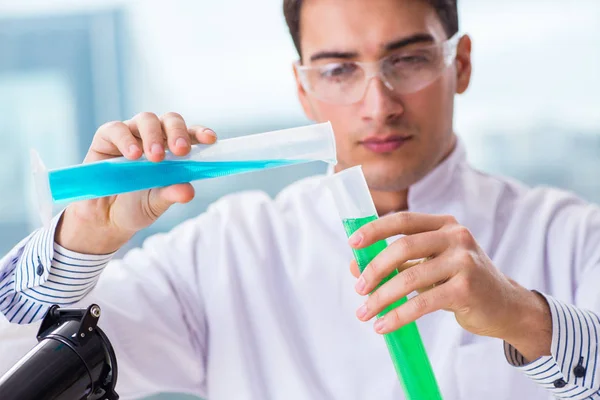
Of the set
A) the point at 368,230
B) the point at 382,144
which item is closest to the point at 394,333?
the point at 368,230

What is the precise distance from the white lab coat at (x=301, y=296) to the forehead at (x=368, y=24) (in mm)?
315

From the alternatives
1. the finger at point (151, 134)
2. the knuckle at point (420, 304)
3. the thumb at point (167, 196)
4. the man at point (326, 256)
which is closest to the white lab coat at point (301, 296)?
the man at point (326, 256)

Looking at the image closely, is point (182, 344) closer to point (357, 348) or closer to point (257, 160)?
point (357, 348)

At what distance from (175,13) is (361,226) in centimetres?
234

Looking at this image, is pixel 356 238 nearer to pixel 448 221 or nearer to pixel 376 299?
pixel 376 299

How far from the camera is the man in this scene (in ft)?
4.84

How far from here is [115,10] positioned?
3.14 meters

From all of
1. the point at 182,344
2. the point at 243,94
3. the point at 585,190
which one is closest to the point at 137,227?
the point at 182,344

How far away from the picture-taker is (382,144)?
4.97 ft

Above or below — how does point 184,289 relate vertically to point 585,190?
above

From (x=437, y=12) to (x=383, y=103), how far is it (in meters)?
0.28

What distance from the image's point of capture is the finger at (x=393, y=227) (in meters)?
0.98

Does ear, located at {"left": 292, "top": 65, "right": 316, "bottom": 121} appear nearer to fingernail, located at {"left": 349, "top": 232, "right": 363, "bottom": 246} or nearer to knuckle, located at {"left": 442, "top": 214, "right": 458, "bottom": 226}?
knuckle, located at {"left": 442, "top": 214, "right": 458, "bottom": 226}

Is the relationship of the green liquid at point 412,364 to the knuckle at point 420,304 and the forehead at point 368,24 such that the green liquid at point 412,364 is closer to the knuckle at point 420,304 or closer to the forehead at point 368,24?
the knuckle at point 420,304
